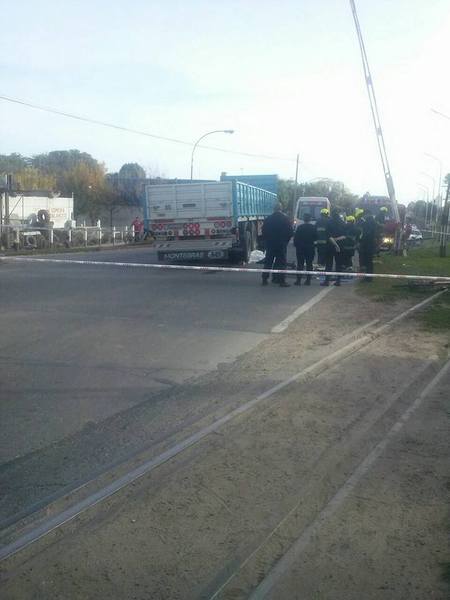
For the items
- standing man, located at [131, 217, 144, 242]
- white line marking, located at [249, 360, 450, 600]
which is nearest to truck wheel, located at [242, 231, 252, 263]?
white line marking, located at [249, 360, 450, 600]

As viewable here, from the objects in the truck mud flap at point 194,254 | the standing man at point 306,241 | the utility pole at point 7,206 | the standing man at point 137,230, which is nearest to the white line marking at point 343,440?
the standing man at point 306,241

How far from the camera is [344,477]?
530 cm

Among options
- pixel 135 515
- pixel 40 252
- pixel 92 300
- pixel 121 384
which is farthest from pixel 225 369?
pixel 40 252

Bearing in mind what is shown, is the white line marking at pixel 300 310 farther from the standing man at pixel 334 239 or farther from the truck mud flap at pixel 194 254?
the truck mud flap at pixel 194 254

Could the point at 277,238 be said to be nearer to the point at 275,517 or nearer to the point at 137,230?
the point at 275,517

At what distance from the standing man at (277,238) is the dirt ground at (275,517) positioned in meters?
9.77

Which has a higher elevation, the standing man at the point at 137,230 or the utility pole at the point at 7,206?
the utility pole at the point at 7,206

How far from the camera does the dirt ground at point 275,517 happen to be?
386cm

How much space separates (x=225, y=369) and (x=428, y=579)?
488 cm

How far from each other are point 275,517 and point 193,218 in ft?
56.6

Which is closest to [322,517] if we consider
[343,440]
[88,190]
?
[343,440]

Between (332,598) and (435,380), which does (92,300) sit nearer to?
(435,380)

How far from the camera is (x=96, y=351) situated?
9508 millimetres

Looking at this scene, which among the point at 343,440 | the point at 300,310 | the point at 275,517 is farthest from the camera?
the point at 300,310
